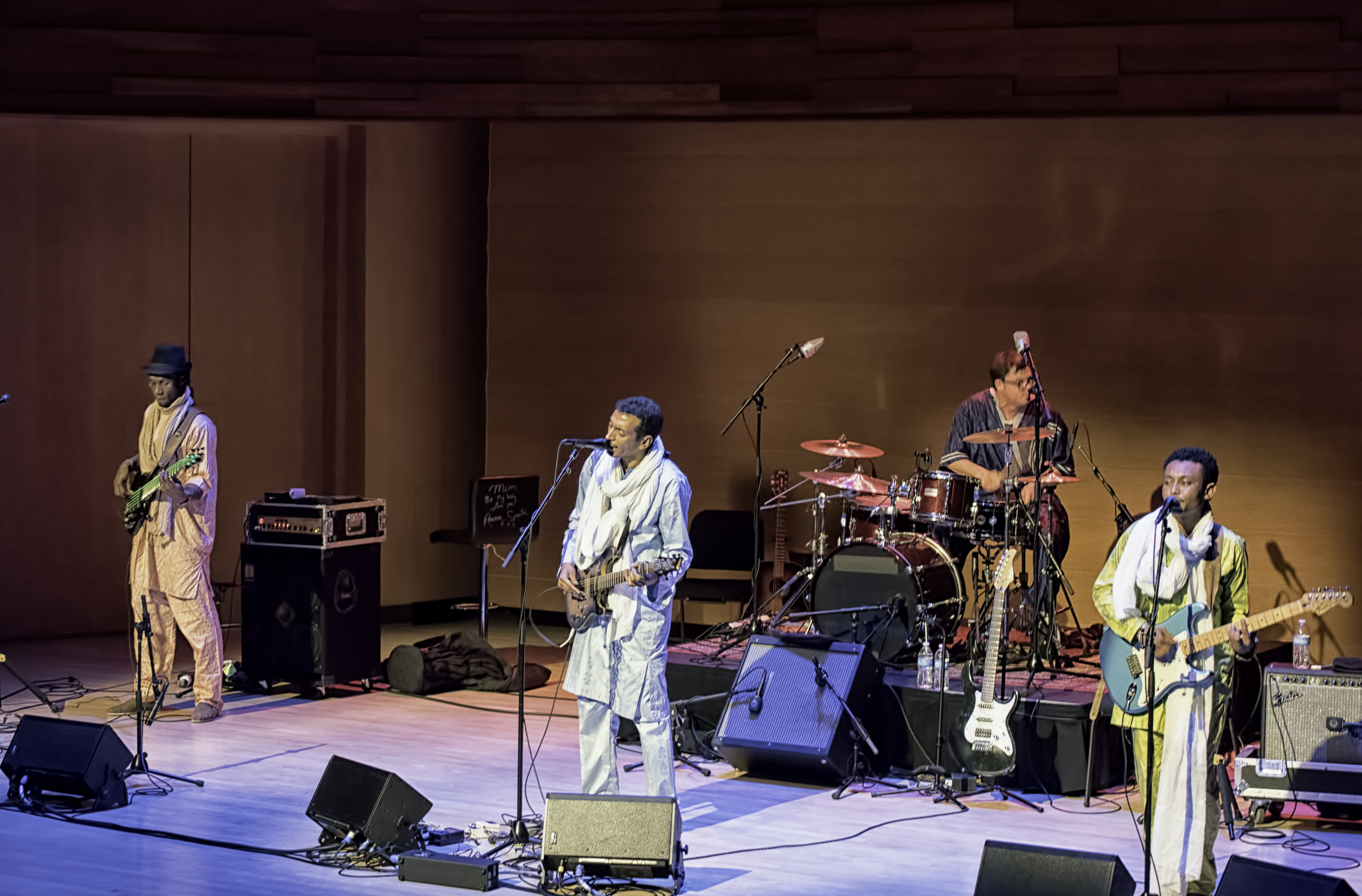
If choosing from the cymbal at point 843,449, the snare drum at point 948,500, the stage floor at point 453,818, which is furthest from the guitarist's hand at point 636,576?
the cymbal at point 843,449

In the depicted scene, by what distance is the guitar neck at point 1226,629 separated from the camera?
5422mm

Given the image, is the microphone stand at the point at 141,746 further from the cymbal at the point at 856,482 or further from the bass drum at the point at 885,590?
the cymbal at the point at 856,482

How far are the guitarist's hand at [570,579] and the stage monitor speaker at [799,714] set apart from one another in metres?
1.58

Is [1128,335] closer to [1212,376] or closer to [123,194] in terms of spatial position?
[1212,376]

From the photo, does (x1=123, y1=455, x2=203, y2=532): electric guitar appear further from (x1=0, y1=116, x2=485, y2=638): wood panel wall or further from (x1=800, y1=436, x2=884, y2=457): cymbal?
(x1=800, y1=436, x2=884, y2=457): cymbal

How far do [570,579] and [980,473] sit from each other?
111 inches

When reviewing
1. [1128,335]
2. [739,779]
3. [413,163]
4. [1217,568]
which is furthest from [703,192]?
[1217,568]

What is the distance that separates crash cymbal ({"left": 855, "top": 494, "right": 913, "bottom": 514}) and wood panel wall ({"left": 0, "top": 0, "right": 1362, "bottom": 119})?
246 cm

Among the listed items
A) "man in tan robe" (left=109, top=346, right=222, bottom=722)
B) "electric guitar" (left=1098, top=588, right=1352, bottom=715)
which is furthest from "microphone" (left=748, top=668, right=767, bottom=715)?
"man in tan robe" (left=109, top=346, right=222, bottom=722)

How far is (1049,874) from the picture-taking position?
4.64 metres

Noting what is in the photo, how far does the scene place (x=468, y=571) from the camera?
1166cm

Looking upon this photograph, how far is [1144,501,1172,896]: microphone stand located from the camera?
17.4 feet

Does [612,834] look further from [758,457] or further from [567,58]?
[567,58]

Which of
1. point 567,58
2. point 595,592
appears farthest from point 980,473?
point 567,58
